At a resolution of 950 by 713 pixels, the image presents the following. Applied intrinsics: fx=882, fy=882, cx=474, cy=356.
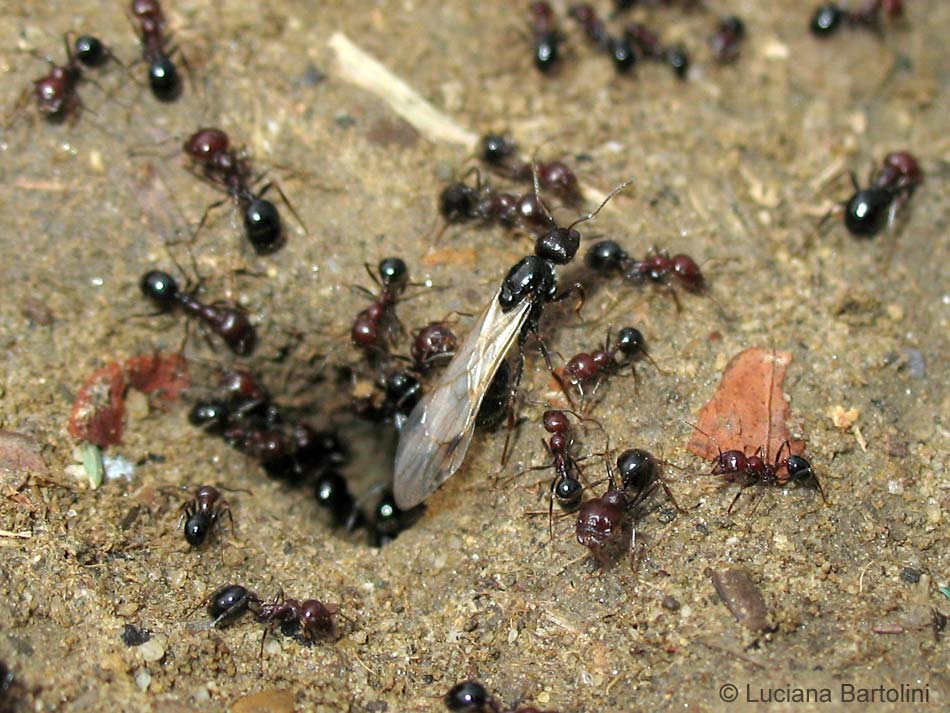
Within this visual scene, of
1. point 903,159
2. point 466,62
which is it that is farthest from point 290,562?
point 903,159

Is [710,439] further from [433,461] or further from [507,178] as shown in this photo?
[507,178]

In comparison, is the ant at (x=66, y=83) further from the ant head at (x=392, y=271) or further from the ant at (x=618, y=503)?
the ant at (x=618, y=503)

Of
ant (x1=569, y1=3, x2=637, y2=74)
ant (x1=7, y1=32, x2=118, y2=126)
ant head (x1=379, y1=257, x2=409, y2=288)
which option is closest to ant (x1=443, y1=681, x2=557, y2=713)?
ant head (x1=379, y1=257, x2=409, y2=288)

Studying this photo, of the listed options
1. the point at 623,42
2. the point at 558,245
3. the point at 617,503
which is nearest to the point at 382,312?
the point at 558,245

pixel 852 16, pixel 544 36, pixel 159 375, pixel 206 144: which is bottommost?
pixel 159 375

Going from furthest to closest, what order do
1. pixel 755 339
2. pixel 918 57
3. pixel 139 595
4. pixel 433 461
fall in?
pixel 918 57 → pixel 755 339 → pixel 433 461 → pixel 139 595

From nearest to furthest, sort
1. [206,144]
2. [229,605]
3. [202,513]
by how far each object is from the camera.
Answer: [229,605] → [202,513] → [206,144]

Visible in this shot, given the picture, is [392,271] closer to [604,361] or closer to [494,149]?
[494,149]
